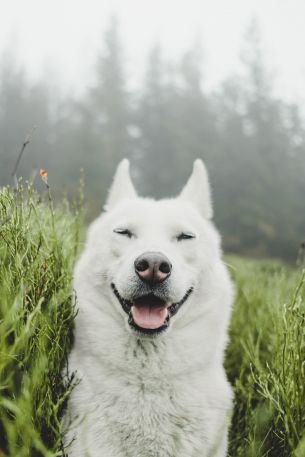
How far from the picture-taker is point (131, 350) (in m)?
2.20

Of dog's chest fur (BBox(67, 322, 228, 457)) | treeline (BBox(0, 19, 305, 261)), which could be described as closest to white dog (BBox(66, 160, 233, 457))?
dog's chest fur (BBox(67, 322, 228, 457))

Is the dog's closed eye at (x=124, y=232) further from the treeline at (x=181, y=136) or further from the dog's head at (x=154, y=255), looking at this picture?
the treeline at (x=181, y=136)

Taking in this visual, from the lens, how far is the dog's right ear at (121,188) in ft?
10.1

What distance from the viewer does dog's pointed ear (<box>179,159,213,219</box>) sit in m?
3.03

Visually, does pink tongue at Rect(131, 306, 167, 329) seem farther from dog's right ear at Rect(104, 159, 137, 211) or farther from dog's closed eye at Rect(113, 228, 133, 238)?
dog's right ear at Rect(104, 159, 137, 211)

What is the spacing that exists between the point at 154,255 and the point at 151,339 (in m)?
0.52

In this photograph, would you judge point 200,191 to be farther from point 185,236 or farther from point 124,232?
point 124,232

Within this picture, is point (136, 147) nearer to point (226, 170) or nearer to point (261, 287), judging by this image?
point (226, 170)

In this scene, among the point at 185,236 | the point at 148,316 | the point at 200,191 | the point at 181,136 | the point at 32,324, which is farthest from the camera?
the point at 181,136

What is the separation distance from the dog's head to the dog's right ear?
0.17 feet

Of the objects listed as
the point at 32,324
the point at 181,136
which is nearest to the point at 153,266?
the point at 32,324

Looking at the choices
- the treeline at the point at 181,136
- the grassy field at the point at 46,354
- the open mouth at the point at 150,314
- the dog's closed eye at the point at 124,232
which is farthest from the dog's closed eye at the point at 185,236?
the treeline at the point at 181,136

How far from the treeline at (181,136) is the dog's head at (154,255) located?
907 inches

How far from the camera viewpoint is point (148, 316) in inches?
84.2
